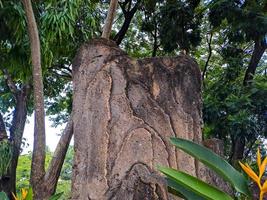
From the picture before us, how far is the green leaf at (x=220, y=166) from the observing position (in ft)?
3.08

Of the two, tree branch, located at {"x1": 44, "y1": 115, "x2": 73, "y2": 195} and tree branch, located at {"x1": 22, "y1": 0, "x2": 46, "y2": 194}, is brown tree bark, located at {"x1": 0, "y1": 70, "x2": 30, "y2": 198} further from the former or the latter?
tree branch, located at {"x1": 44, "y1": 115, "x2": 73, "y2": 195}

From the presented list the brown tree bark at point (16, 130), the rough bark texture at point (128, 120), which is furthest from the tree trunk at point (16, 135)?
the rough bark texture at point (128, 120)

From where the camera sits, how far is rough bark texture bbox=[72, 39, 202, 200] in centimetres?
146

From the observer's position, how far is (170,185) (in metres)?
0.99

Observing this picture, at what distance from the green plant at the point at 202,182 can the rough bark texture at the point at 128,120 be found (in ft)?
1.40

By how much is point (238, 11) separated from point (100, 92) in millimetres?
3956

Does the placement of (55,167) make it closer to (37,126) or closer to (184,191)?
(37,126)

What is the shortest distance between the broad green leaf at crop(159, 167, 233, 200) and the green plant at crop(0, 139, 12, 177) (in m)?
4.45

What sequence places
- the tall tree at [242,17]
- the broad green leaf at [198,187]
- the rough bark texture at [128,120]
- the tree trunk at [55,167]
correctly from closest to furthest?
the broad green leaf at [198,187]
the rough bark texture at [128,120]
the tree trunk at [55,167]
the tall tree at [242,17]

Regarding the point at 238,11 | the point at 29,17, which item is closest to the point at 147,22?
the point at 238,11

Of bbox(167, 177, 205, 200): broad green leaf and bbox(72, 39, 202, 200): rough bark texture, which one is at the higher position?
bbox(72, 39, 202, 200): rough bark texture

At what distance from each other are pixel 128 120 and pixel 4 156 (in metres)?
3.88

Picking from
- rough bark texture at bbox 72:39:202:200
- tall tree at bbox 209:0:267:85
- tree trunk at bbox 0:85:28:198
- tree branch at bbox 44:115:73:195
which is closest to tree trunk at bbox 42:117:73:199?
tree branch at bbox 44:115:73:195

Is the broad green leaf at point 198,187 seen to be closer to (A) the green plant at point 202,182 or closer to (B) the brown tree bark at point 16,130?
(A) the green plant at point 202,182
